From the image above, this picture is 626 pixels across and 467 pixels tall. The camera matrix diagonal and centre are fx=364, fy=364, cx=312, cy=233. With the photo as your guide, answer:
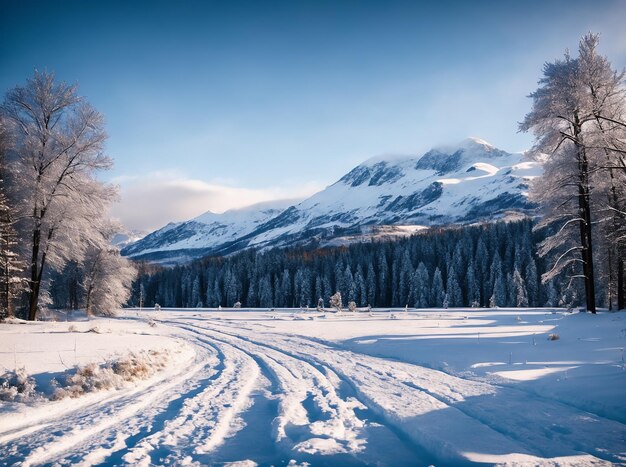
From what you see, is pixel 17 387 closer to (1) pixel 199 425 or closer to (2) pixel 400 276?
(1) pixel 199 425

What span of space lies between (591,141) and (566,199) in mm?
3050

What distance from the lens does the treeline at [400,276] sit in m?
78.3

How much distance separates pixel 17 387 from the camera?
25.5 feet

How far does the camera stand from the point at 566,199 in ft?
55.8

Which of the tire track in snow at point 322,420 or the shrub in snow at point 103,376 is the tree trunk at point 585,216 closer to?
the tire track in snow at point 322,420

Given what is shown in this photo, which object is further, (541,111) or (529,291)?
(529,291)

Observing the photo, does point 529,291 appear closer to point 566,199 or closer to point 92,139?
point 566,199

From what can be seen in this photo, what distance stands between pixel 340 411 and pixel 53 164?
19758 millimetres

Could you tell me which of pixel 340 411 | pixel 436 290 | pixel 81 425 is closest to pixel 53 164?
pixel 81 425

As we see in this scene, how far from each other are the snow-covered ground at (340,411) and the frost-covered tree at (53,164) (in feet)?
27.6

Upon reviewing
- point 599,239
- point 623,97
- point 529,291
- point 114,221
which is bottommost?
point 529,291

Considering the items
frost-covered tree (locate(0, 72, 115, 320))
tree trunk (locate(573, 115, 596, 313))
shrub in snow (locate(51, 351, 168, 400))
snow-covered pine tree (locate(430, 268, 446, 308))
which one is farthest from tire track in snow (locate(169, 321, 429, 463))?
snow-covered pine tree (locate(430, 268, 446, 308))

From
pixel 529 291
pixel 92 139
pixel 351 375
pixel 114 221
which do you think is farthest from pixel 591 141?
pixel 529 291

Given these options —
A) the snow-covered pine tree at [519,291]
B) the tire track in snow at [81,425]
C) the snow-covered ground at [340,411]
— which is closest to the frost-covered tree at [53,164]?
the snow-covered ground at [340,411]
